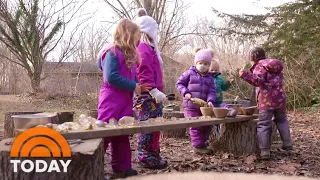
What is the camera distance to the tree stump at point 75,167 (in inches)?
69.3

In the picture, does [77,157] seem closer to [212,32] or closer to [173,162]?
[173,162]

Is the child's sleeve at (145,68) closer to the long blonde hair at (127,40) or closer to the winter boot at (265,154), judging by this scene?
the long blonde hair at (127,40)

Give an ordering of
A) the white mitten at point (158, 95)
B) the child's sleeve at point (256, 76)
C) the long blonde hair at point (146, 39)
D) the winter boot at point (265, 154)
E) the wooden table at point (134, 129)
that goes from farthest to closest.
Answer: the winter boot at point (265, 154) → the child's sleeve at point (256, 76) → the long blonde hair at point (146, 39) → the white mitten at point (158, 95) → the wooden table at point (134, 129)

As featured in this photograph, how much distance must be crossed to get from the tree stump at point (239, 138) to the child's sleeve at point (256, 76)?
467mm

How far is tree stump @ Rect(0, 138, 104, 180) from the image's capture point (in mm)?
1761

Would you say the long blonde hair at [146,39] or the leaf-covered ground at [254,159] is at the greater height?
the long blonde hair at [146,39]

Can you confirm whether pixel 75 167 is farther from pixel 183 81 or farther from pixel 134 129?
pixel 183 81

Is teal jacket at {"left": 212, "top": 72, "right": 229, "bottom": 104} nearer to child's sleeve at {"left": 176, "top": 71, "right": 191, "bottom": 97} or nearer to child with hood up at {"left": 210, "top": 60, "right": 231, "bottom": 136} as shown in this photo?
child with hood up at {"left": 210, "top": 60, "right": 231, "bottom": 136}

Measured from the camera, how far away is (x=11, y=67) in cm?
1900

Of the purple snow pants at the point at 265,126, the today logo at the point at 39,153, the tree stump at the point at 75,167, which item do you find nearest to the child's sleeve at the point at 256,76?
the purple snow pants at the point at 265,126

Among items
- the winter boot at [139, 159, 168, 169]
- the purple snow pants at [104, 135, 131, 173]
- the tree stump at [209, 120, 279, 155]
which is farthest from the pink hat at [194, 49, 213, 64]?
the purple snow pants at [104, 135, 131, 173]

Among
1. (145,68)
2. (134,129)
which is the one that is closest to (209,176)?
(134,129)

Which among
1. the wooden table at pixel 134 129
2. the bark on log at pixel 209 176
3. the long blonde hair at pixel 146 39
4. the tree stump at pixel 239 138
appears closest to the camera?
the bark on log at pixel 209 176

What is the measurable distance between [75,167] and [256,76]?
2819mm
